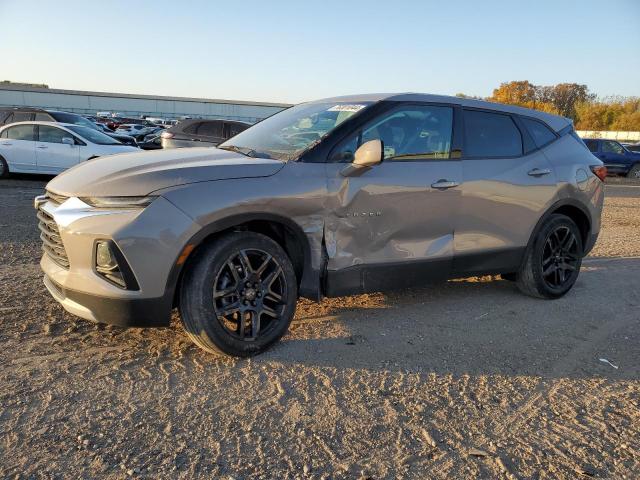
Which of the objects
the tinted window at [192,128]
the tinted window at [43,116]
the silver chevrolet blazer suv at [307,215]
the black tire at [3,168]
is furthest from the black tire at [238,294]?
the tinted window at [43,116]

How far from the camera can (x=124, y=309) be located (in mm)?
3180

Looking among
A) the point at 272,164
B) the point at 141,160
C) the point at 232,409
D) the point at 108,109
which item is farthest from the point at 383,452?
the point at 108,109

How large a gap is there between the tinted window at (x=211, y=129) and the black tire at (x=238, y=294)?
12.7 metres

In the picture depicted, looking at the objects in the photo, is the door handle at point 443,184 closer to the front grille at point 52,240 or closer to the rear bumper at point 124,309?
the rear bumper at point 124,309

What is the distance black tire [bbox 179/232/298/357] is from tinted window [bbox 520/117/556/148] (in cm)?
290

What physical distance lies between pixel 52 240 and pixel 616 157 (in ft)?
77.4

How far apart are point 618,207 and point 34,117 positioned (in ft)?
53.2

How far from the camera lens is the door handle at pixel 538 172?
4844 millimetres

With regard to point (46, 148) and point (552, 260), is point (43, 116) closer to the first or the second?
point (46, 148)

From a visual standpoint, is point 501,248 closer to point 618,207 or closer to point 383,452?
point 383,452

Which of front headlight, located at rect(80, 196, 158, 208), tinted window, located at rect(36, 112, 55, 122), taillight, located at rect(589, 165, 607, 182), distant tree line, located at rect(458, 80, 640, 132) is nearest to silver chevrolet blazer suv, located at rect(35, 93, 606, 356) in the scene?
front headlight, located at rect(80, 196, 158, 208)

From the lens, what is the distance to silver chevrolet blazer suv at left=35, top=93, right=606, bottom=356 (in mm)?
3189

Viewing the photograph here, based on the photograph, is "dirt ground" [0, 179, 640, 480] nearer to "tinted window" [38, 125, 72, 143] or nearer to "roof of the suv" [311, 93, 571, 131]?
"roof of the suv" [311, 93, 571, 131]

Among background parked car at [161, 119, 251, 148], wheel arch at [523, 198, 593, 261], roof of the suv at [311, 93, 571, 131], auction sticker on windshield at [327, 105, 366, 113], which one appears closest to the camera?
auction sticker on windshield at [327, 105, 366, 113]
